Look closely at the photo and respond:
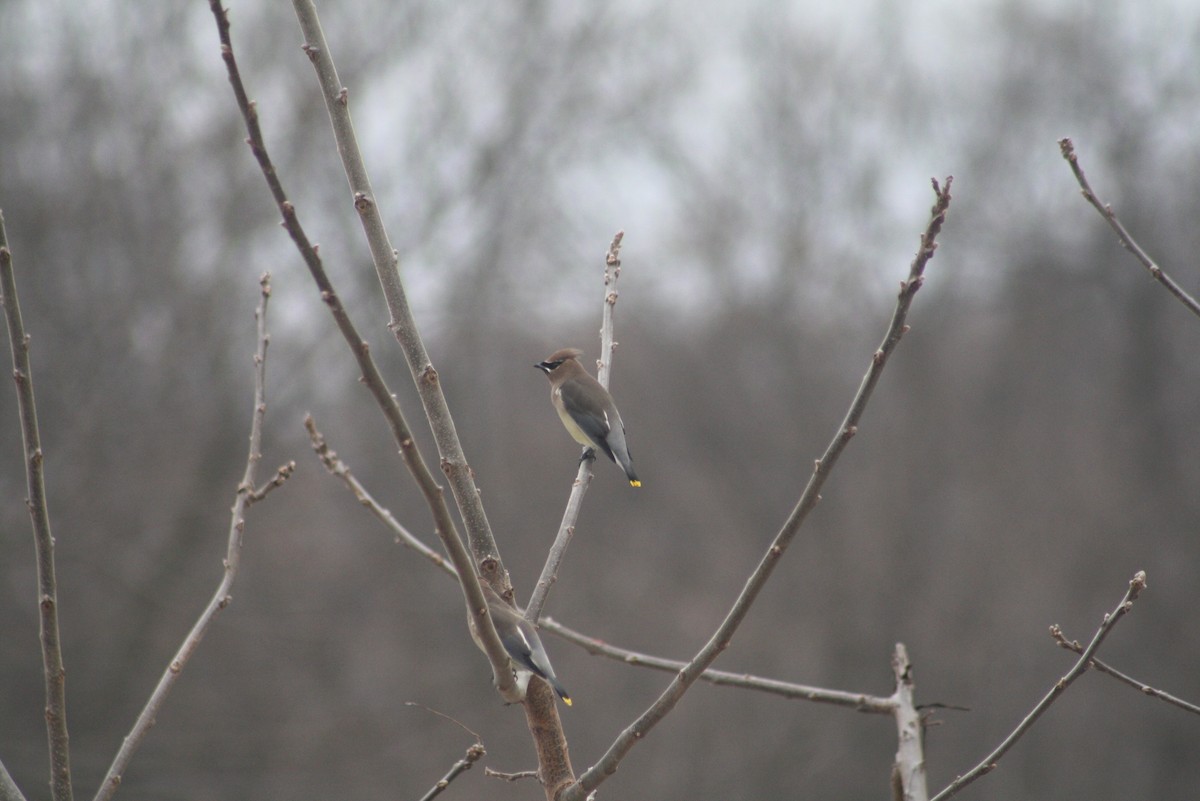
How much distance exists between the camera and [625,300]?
19.8 metres

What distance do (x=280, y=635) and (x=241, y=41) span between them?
22.1ft

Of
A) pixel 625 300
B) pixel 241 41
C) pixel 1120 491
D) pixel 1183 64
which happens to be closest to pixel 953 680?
pixel 1120 491

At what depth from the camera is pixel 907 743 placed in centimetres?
273

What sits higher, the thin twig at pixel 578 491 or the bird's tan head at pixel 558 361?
the bird's tan head at pixel 558 361

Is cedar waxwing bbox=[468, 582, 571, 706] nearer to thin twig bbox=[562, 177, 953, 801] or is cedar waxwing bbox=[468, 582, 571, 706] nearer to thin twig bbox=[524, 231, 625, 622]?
thin twig bbox=[524, 231, 625, 622]

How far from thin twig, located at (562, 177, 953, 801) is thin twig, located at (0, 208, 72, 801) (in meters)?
0.90

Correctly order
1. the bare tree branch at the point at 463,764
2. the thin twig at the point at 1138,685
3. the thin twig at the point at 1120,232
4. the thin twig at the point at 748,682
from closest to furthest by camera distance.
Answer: the bare tree branch at the point at 463,764 < the thin twig at the point at 1138,685 < the thin twig at the point at 1120,232 < the thin twig at the point at 748,682

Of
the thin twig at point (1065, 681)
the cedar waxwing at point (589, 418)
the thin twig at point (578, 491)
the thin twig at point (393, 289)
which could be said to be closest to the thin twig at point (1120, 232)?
the thin twig at point (1065, 681)

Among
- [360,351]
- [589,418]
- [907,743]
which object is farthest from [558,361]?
[360,351]

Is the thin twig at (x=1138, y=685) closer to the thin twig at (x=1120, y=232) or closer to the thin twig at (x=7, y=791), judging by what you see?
the thin twig at (x=1120, y=232)

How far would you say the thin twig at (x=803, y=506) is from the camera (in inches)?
73.1

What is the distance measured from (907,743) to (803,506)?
3.61 feet

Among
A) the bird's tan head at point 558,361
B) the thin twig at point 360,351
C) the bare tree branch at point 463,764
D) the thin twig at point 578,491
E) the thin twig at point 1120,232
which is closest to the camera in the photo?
the thin twig at point 360,351

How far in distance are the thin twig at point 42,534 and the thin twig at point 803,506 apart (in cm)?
90
